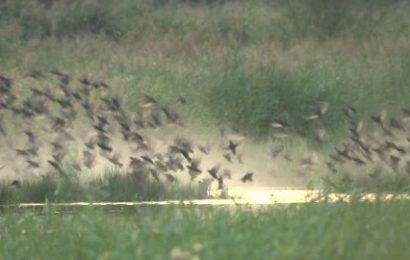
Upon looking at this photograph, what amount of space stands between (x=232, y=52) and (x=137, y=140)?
251 inches

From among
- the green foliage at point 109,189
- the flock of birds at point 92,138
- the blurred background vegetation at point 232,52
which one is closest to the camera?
the green foliage at point 109,189

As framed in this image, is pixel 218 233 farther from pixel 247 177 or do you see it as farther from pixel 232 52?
pixel 232 52

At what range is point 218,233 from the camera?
24.5 ft

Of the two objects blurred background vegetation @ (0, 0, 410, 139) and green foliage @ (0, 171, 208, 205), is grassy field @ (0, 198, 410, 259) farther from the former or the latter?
blurred background vegetation @ (0, 0, 410, 139)

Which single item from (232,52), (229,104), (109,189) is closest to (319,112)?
(229,104)

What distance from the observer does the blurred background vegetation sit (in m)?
16.0

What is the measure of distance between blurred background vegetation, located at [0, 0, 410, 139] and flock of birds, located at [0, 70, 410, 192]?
646mm

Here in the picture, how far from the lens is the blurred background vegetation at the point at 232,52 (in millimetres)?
16016

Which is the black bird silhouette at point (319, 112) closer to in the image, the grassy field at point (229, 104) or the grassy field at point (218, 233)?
the grassy field at point (229, 104)

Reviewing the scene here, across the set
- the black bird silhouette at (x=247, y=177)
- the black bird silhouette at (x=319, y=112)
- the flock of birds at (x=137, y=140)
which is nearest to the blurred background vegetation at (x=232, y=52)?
the black bird silhouette at (x=319, y=112)

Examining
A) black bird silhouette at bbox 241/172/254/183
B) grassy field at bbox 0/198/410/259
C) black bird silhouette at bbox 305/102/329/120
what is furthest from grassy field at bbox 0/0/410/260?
black bird silhouette at bbox 241/172/254/183

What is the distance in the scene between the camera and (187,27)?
80.8 ft

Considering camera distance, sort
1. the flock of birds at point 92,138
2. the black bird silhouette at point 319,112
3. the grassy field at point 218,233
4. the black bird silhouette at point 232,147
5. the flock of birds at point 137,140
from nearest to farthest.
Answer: the grassy field at point 218,233
the flock of birds at point 137,140
the flock of birds at point 92,138
the black bird silhouette at point 232,147
the black bird silhouette at point 319,112

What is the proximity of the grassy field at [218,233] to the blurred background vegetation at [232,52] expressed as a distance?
6.04 meters
